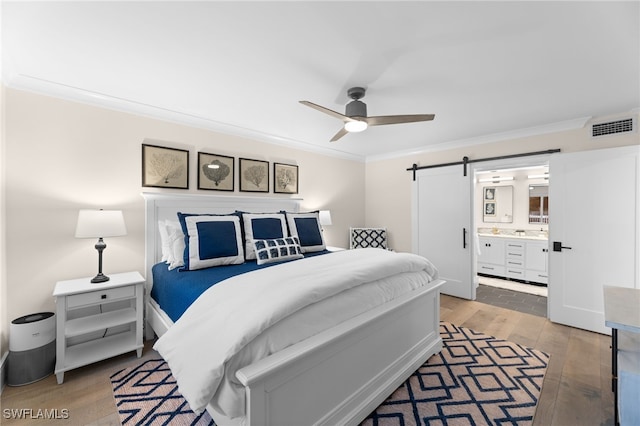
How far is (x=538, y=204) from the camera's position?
528 centimetres

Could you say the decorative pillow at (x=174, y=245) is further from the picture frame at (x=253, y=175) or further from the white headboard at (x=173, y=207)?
the picture frame at (x=253, y=175)

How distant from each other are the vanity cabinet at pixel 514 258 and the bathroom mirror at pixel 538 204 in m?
0.79

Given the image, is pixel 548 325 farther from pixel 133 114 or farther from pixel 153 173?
pixel 133 114

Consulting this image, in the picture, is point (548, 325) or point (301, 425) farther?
point (548, 325)

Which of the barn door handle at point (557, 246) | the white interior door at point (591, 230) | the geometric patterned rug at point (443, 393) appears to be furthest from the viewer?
the barn door handle at point (557, 246)

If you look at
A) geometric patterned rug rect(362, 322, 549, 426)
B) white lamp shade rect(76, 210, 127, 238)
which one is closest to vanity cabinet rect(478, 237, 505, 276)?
geometric patterned rug rect(362, 322, 549, 426)

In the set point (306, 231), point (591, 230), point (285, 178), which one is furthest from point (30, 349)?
point (591, 230)

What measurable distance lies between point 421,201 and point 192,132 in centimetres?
355

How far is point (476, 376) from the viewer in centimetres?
220

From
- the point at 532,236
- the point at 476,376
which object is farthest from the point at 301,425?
the point at 532,236

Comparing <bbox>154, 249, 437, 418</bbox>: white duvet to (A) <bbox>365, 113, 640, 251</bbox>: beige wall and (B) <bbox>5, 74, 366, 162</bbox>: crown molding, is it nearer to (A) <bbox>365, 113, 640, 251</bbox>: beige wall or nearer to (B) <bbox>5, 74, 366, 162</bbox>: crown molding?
(B) <bbox>5, 74, 366, 162</bbox>: crown molding

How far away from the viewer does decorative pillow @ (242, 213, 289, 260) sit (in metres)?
2.74

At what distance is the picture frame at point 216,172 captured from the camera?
3.22 m

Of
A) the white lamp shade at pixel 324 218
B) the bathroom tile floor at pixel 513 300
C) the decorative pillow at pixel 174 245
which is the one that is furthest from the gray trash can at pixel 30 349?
the bathroom tile floor at pixel 513 300
